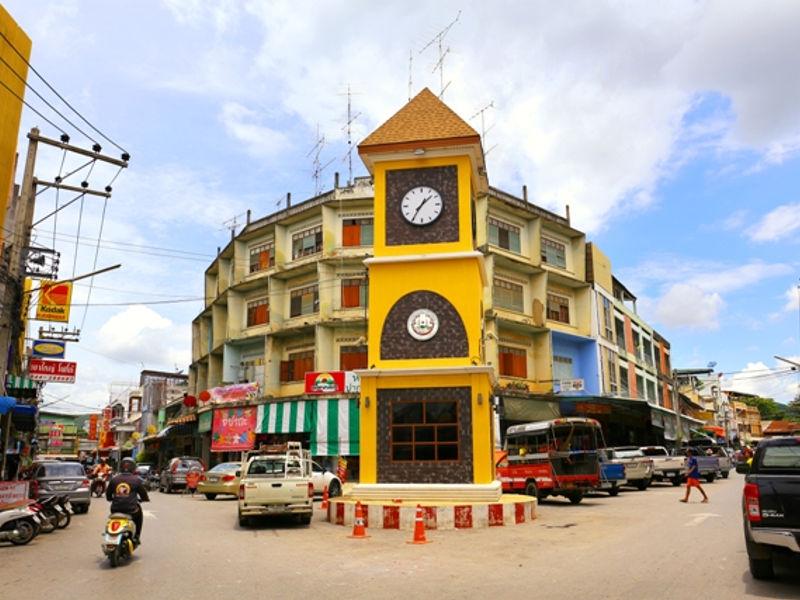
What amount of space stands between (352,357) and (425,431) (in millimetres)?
18800

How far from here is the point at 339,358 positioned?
3612 cm

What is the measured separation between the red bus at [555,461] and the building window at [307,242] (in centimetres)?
1861

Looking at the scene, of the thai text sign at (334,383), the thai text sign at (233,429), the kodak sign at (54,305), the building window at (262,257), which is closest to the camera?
the kodak sign at (54,305)

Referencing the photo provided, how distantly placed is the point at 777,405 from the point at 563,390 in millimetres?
106610

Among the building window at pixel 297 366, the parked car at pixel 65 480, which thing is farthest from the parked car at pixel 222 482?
the building window at pixel 297 366

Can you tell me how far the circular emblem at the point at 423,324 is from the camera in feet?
59.6

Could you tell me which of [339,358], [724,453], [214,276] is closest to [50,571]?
[339,358]

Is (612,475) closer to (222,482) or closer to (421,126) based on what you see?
(421,126)

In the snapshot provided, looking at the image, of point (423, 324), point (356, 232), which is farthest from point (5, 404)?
point (356, 232)

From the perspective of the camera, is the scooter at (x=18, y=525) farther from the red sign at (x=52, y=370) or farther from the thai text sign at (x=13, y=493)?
the red sign at (x=52, y=370)

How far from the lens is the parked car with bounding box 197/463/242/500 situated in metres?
27.1

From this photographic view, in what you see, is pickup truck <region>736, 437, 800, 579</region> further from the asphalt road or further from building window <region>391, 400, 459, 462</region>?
building window <region>391, 400, 459, 462</region>

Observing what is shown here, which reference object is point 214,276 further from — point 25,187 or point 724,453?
point 724,453

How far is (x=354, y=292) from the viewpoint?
36188 millimetres
